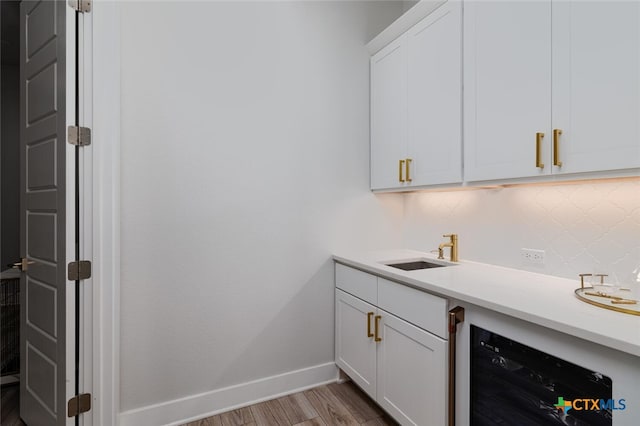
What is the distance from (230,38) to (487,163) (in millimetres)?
1650

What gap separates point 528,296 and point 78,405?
83.0 inches

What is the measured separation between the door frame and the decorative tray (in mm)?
2079

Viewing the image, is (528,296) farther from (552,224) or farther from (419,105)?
(419,105)

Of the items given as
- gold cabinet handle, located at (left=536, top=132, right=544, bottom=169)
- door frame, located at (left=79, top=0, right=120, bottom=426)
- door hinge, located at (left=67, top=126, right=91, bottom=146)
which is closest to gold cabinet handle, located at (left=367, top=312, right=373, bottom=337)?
gold cabinet handle, located at (left=536, top=132, right=544, bottom=169)

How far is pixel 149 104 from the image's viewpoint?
178cm

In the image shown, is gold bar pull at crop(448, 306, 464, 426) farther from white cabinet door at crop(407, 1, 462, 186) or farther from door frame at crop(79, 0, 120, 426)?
door frame at crop(79, 0, 120, 426)

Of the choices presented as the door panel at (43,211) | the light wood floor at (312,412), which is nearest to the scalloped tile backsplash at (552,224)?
the light wood floor at (312,412)

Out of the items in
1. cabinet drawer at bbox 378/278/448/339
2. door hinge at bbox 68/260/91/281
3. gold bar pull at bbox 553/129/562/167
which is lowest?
cabinet drawer at bbox 378/278/448/339

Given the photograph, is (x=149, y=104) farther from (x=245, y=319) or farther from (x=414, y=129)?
(x=414, y=129)

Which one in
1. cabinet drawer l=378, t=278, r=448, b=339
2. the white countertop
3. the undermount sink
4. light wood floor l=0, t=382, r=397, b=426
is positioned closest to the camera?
the white countertop

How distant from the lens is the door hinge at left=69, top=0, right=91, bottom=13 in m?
1.51

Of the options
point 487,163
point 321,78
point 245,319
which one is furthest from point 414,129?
point 245,319

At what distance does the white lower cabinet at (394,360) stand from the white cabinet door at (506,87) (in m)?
0.73

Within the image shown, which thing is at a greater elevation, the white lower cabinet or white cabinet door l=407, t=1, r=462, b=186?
white cabinet door l=407, t=1, r=462, b=186
